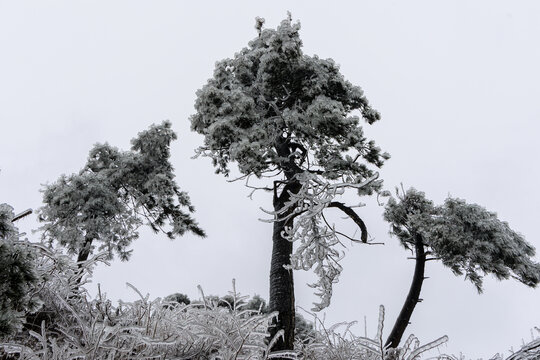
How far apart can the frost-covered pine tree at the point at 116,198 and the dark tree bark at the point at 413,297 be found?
26.6 feet

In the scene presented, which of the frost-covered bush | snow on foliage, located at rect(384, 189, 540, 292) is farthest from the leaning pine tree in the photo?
the frost-covered bush

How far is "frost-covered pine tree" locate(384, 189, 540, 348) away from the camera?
1149cm

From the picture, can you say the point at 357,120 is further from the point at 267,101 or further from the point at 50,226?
the point at 50,226

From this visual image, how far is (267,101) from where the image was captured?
959 cm

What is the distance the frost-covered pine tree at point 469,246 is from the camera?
11.5 m

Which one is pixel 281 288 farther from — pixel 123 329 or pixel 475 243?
pixel 475 243

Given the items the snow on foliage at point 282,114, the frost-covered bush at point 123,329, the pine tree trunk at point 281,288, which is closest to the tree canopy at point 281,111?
the snow on foliage at point 282,114

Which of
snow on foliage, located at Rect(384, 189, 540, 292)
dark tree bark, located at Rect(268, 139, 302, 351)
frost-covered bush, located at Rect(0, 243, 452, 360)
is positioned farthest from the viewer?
snow on foliage, located at Rect(384, 189, 540, 292)

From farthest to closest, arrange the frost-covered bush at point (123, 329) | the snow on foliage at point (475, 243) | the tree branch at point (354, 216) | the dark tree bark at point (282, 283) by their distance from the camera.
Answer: the snow on foliage at point (475, 243)
the tree branch at point (354, 216)
the dark tree bark at point (282, 283)
the frost-covered bush at point (123, 329)

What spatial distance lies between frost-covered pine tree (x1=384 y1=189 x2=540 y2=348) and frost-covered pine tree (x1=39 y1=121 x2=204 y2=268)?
8.33 meters

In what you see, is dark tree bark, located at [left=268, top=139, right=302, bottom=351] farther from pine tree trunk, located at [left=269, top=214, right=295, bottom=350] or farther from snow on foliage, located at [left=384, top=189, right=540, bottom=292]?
snow on foliage, located at [left=384, top=189, right=540, bottom=292]

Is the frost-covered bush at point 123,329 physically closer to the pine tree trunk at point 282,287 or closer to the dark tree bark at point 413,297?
the pine tree trunk at point 282,287

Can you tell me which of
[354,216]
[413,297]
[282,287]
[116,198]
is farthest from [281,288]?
[116,198]

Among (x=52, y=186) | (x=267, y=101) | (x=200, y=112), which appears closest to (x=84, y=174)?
(x=52, y=186)
